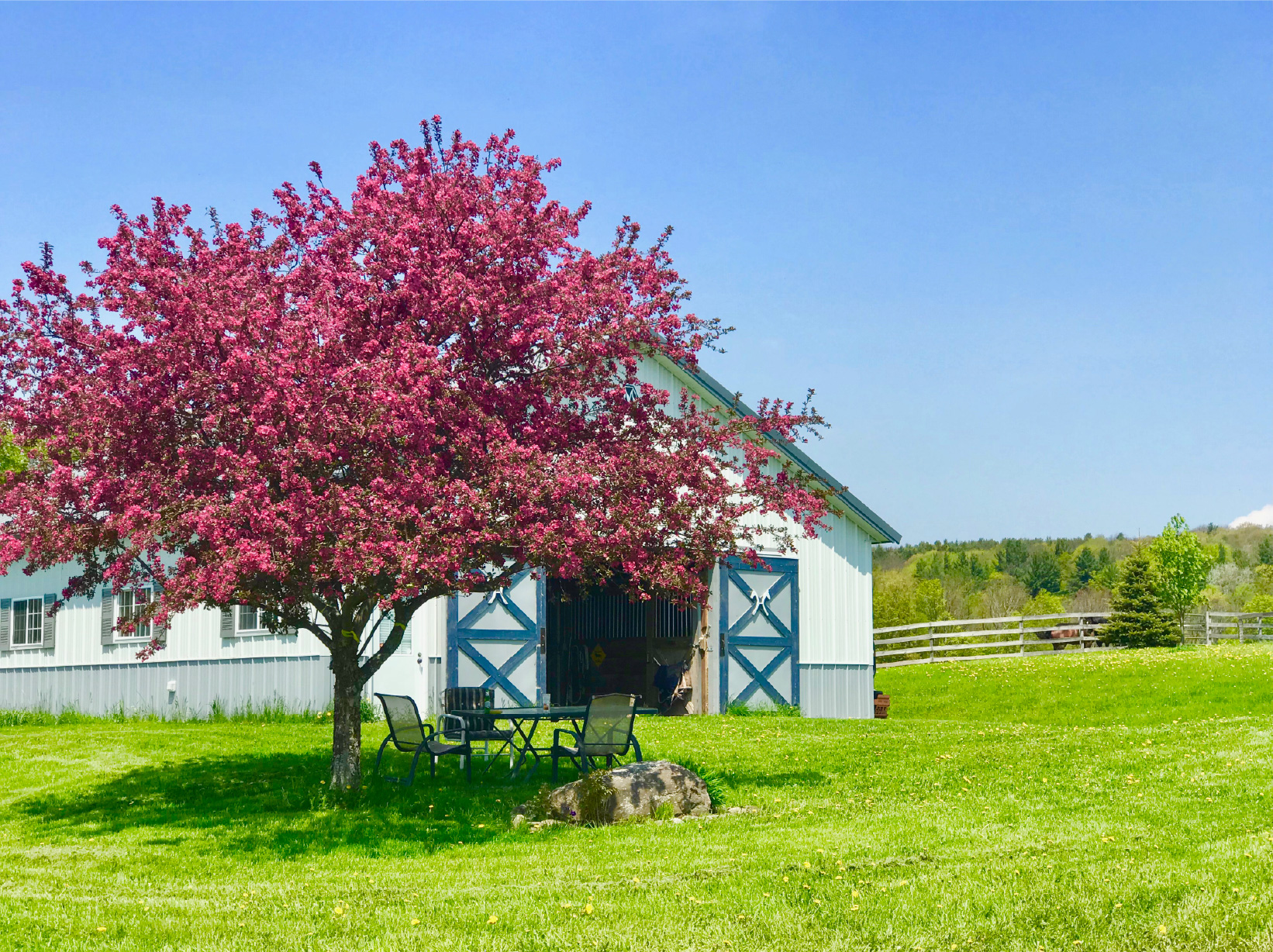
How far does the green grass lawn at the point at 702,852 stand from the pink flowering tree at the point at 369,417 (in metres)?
1.91

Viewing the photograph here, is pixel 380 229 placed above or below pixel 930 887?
above

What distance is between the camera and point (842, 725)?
19.0 metres

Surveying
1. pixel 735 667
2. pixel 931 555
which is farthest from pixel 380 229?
pixel 931 555

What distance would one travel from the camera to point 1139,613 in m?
36.8

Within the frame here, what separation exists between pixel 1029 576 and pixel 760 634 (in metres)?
77.4

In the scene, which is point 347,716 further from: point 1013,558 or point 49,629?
point 1013,558

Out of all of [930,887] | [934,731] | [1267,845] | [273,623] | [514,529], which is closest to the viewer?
[930,887]

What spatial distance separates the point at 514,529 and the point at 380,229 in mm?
3002

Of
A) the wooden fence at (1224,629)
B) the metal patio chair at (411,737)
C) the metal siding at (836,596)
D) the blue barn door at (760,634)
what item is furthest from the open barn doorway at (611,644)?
the wooden fence at (1224,629)

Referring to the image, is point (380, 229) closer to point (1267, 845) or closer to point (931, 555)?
point (1267, 845)

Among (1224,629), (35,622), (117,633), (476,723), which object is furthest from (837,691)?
(1224,629)

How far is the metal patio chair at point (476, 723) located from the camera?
12.6 meters

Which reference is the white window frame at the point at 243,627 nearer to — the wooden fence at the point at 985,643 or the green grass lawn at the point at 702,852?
the green grass lawn at the point at 702,852

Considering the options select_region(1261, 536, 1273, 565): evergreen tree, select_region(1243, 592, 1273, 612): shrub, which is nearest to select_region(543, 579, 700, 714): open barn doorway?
select_region(1243, 592, 1273, 612): shrub
